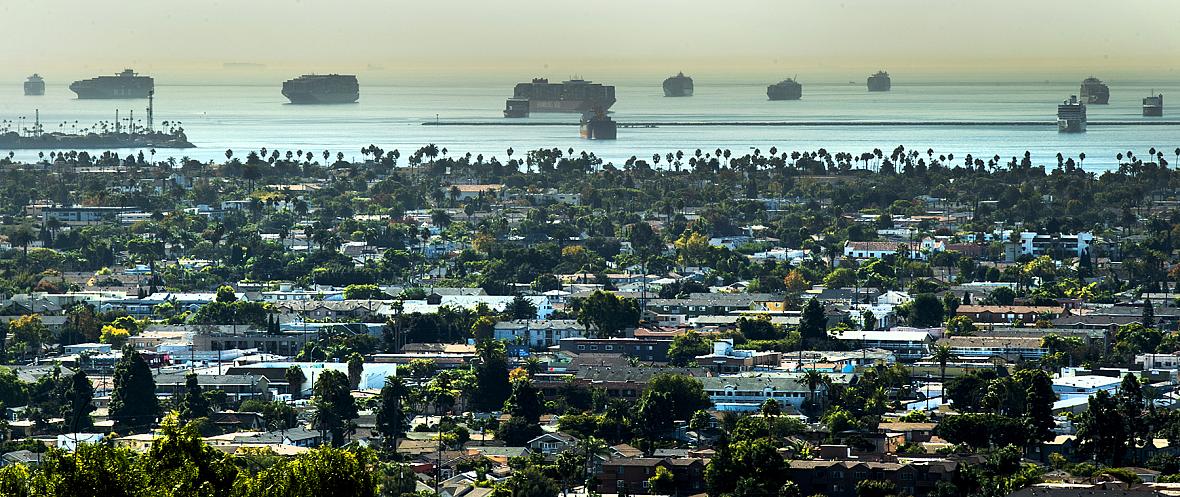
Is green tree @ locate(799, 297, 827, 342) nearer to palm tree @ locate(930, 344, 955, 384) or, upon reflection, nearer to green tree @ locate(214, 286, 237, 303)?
palm tree @ locate(930, 344, 955, 384)

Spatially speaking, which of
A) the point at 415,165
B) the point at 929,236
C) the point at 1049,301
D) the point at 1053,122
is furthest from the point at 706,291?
the point at 1053,122

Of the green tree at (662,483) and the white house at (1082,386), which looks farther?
the white house at (1082,386)

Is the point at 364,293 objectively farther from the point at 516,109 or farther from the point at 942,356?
the point at 516,109

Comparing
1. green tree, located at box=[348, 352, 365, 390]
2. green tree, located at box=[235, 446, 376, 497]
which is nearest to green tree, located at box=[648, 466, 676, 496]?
green tree, located at box=[348, 352, 365, 390]

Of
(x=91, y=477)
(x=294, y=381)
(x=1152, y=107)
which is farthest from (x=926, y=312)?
(x=1152, y=107)

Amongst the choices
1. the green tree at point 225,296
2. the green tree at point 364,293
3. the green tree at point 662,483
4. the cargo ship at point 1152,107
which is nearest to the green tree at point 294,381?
the green tree at point 662,483

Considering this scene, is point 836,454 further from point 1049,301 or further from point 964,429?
point 1049,301

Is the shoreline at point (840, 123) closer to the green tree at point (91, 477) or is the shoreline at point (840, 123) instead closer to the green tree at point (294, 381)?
the green tree at point (294, 381)
